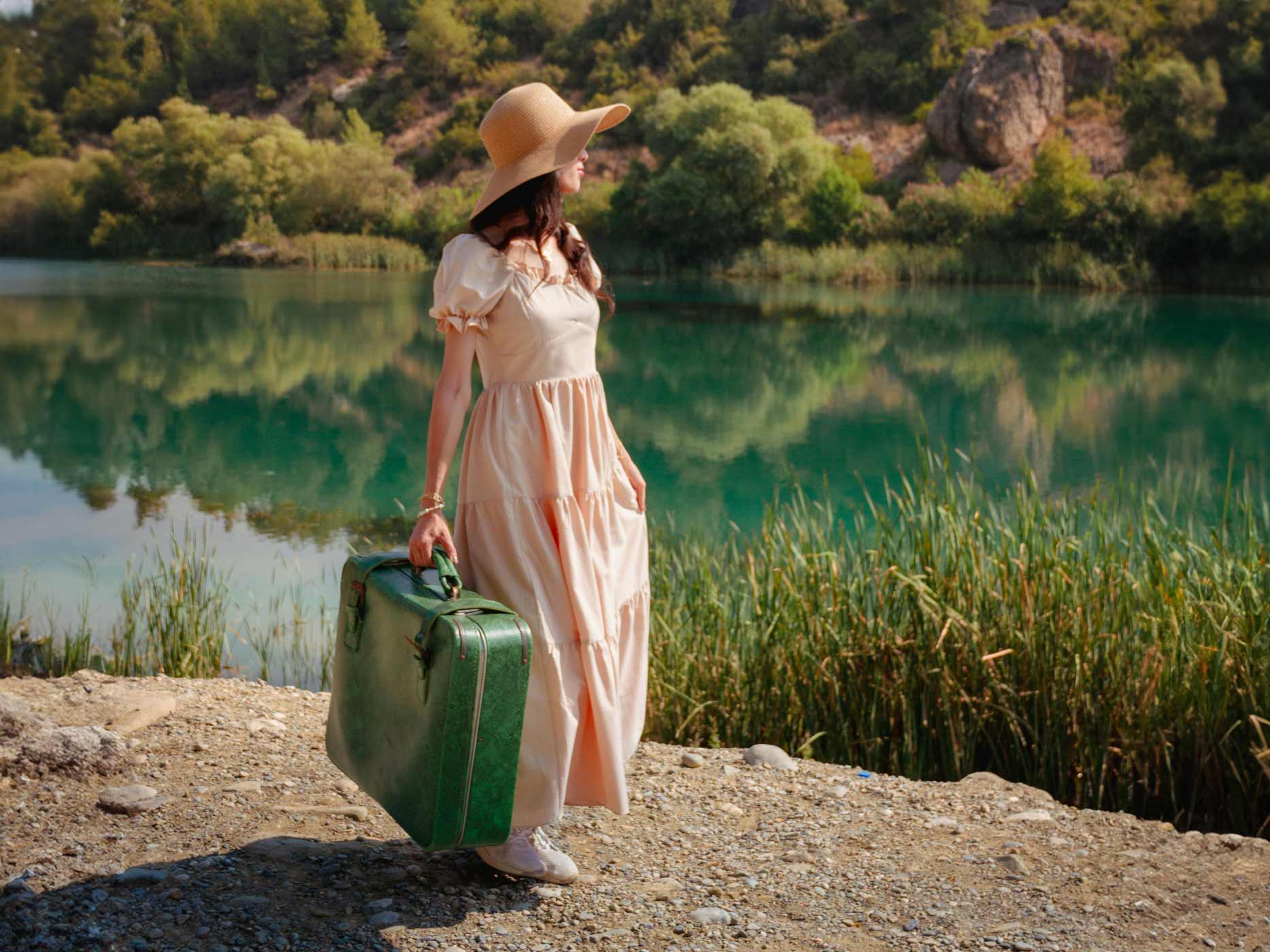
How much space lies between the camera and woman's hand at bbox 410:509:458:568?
2.18m

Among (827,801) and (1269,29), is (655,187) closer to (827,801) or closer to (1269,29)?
(1269,29)

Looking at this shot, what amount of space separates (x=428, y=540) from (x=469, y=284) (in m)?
0.45

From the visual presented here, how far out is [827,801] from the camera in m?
2.99

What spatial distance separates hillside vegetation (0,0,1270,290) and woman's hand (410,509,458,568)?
88.3 ft

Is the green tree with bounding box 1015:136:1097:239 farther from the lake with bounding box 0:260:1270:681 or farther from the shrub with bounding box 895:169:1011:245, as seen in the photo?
the lake with bounding box 0:260:1270:681

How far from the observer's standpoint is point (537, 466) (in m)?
2.31

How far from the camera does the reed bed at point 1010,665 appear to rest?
11.3 ft

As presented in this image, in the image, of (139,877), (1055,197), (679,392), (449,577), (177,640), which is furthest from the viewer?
(1055,197)

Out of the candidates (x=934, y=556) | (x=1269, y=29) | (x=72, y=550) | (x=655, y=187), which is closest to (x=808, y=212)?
(x=655, y=187)

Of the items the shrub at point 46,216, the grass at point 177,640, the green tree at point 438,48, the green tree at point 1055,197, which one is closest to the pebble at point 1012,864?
the grass at point 177,640

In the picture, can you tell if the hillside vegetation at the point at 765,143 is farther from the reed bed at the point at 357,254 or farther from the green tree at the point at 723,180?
the reed bed at the point at 357,254

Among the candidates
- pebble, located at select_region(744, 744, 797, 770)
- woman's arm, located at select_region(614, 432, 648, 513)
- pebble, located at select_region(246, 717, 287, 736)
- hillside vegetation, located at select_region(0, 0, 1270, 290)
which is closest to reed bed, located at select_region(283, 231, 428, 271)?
hillside vegetation, located at select_region(0, 0, 1270, 290)

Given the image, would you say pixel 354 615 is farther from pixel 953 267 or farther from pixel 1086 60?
pixel 1086 60

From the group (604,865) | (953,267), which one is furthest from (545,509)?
(953,267)
